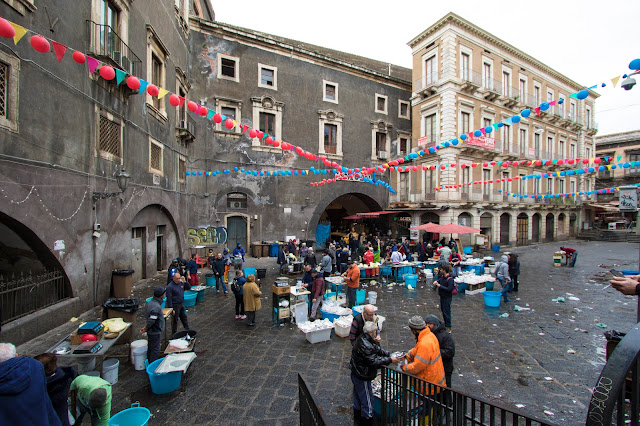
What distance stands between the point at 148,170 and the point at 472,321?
13.2 metres

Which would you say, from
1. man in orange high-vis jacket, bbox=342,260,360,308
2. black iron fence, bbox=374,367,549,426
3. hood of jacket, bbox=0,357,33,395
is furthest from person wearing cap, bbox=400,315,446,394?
man in orange high-vis jacket, bbox=342,260,360,308

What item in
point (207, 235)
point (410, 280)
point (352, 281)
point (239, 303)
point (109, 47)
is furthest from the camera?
point (207, 235)

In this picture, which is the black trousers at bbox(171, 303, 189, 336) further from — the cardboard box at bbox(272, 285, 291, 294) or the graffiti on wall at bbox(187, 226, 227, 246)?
the graffiti on wall at bbox(187, 226, 227, 246)

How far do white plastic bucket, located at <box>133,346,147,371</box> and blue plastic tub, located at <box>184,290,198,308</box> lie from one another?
3745mm

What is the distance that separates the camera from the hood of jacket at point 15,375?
2.54m

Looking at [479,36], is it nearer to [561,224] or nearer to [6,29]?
[561,224]

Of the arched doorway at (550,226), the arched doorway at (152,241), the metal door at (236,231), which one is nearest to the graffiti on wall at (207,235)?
the metal door at (236,231)

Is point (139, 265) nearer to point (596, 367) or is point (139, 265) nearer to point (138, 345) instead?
point (138, 345)

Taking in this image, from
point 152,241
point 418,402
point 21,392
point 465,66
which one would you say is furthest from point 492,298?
point 465,66

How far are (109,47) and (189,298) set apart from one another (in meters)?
8.28

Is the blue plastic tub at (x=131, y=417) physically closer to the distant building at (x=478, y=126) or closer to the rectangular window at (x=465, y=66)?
the distant building at (x=478, y=126)

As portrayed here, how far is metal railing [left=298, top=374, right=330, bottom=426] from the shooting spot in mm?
2542

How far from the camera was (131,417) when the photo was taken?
4.05 metres

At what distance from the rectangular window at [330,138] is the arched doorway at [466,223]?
36.1ft
